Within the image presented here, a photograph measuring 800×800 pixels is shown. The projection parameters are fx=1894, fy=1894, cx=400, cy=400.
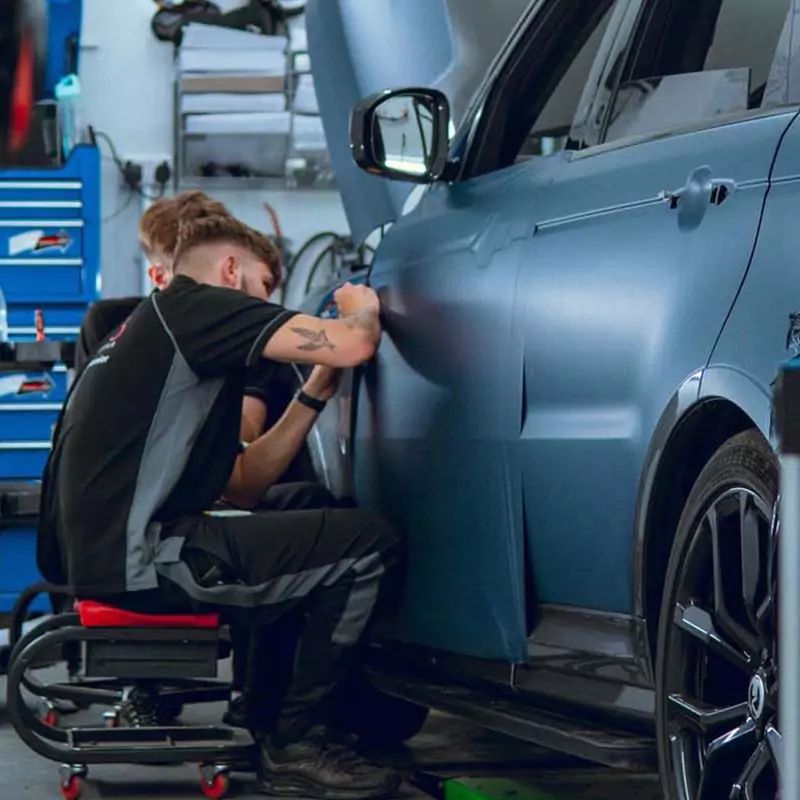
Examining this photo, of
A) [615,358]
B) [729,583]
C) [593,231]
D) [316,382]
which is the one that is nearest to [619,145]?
[593,231]

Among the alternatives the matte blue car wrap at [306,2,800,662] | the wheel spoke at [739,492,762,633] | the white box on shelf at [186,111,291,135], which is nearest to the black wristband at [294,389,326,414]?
the matte blue car wrap at [306,2,800,662]

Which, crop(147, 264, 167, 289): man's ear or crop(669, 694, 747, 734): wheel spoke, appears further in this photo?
crop(147, 264, 167, 289): man's ear

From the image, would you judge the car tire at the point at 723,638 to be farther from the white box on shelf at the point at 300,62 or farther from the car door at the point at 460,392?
the white box on shelf at the point at 300,62

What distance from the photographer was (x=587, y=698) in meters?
3.00

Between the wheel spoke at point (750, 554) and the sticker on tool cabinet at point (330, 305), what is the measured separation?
1.92 metres

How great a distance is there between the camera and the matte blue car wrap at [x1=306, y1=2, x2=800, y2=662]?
249cm

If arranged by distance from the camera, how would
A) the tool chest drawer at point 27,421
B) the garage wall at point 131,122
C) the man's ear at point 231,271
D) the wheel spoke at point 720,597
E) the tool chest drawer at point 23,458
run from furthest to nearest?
the garage wall at point 131,122
the tool chest drawer at point 23,458
the tool chest drawer at point 27,421
the man's ear at point 231,271
the wheel spoke at point 720,597

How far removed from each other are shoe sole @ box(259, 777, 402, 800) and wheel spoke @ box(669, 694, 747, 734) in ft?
4.76

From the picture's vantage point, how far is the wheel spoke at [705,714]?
246cm

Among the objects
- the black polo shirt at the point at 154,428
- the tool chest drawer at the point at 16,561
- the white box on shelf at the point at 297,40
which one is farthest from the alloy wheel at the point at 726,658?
the white box on shelf at the point at 297,40

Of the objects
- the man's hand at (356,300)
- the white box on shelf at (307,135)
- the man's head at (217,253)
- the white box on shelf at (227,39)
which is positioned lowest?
the man's hand at (356,300)

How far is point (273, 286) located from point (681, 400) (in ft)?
6.92

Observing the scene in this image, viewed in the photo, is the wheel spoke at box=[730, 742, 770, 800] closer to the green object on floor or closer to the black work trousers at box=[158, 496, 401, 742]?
the green object on floor

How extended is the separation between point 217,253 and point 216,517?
656 millimetres
